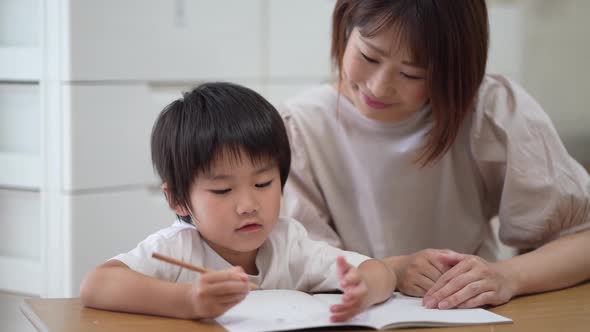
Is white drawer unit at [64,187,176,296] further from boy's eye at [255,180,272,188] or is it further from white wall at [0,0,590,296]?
boy's eye at [255,180,272,188]

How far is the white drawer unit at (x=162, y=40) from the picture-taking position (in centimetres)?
193

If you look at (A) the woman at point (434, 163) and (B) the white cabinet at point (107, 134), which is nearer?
(A) the woman at point (434, 163)

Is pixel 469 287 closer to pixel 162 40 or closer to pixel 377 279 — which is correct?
pixel 377 279

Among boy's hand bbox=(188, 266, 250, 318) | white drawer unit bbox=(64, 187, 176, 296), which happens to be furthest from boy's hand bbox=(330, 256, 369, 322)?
white drawer unit bbox=(64, 187, 176, 296)

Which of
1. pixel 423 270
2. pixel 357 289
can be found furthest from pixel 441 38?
pixel 357 289

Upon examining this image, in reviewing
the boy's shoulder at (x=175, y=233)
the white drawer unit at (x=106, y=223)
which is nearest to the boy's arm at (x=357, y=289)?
the boy's shoulder at (x=175, y=233)

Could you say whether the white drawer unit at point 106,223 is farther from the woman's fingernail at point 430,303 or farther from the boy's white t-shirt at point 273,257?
the woman's fingernail at point 430,303

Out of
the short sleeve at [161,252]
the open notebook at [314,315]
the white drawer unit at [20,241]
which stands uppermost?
the short sleeve at [161,252]

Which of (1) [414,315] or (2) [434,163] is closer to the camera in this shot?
(1) [414,315]

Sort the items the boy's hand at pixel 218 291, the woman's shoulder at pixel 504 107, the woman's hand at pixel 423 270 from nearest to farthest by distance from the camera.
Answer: the boy's hand at pixel 218 291 → the woman's hand at pixel 423 270 → the woman's shoulder at pixel 504 107

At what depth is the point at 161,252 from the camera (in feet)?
3.28

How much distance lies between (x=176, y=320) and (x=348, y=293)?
188 millimetres

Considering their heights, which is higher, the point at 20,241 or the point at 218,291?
the point at 218,291

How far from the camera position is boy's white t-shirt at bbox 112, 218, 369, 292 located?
3.29 feet
